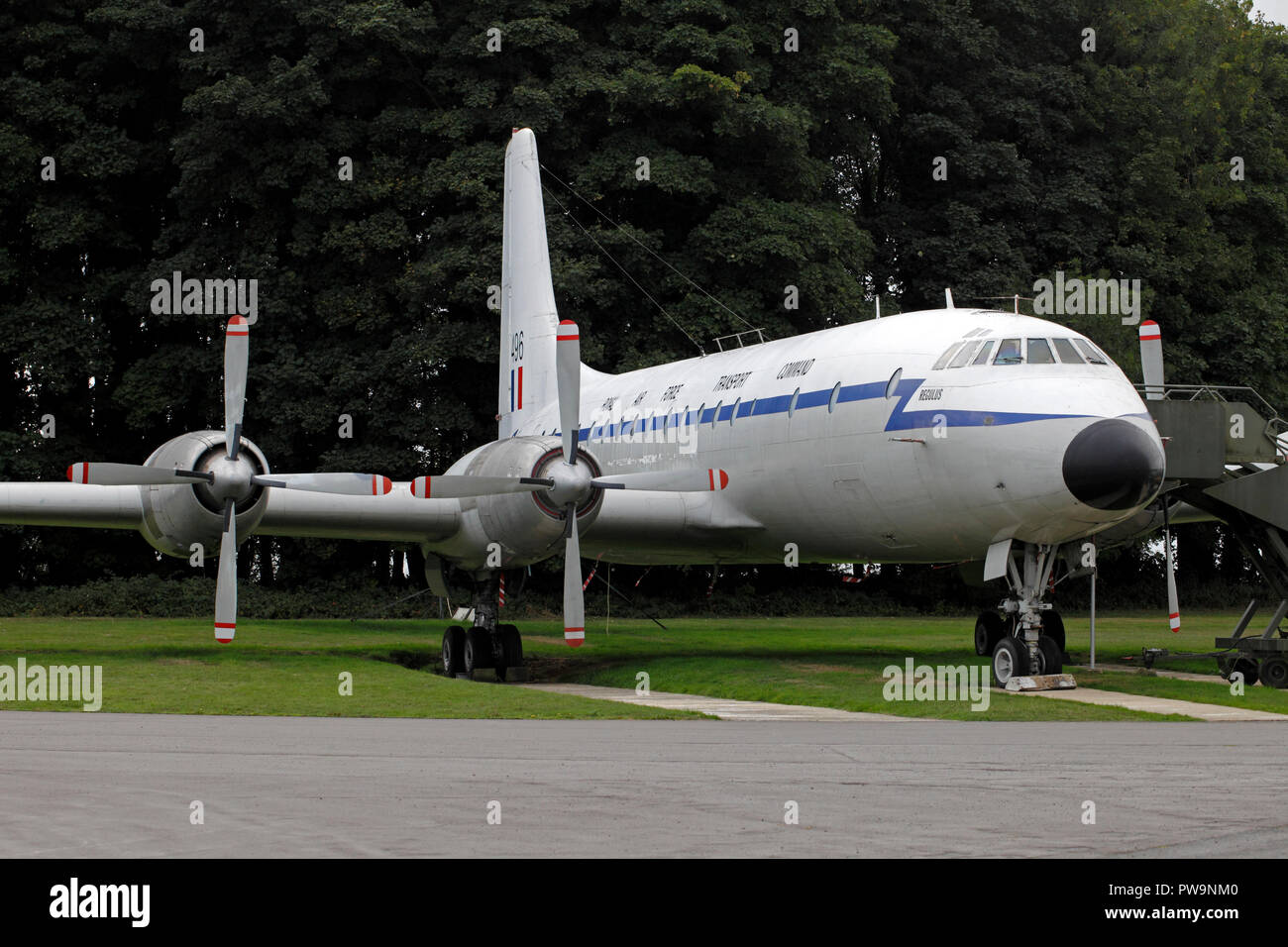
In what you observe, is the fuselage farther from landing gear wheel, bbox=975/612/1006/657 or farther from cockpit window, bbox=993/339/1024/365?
landing gear wheel, bbox=975/612/1006/657

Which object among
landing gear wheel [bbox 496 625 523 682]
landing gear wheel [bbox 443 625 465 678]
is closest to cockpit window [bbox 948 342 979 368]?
landing gear wheel [bbox 496 625 523 682]

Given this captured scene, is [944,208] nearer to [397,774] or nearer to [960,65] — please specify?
[960,65]

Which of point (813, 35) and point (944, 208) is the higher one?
point (813, 35)

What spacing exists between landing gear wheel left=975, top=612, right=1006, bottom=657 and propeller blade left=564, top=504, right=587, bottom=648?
23.6ft

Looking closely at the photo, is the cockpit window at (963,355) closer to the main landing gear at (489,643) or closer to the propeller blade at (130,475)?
the main landing gear at (489,643)

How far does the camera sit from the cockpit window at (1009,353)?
59.0 feet

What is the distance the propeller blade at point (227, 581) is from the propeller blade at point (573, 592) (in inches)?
161

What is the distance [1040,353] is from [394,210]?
2280 centimetres

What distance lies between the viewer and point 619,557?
2420 cm

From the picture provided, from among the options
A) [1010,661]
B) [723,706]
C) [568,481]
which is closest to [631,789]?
[723,706]

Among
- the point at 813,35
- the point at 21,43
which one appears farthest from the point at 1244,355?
the point at 21,43

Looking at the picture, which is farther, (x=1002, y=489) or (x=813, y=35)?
(x=813, y=35)

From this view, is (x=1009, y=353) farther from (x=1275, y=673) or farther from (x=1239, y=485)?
(x=1275, y=673)
